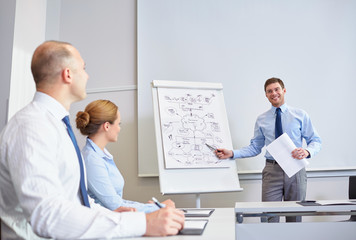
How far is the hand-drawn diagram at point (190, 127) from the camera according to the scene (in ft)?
10.3

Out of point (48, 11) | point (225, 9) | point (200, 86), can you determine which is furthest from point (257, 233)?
point (48, 11)

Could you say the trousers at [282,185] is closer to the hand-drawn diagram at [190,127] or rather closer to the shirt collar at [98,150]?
the hand-drawn diagram at [190,127]

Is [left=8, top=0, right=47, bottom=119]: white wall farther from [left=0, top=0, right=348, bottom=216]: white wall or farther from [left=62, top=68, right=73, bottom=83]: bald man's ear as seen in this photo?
[left=62, top=68, right=73, bottom=83]: bald man's ear

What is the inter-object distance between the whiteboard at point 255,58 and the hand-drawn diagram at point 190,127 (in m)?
0.33

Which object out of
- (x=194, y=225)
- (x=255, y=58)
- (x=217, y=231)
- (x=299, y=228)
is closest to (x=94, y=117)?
(x=194, y=225)

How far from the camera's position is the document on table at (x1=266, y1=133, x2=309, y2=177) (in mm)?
2773

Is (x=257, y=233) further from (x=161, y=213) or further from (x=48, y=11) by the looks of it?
(x=48, y=11)

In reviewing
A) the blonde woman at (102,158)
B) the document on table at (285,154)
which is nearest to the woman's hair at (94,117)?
the blonde woman at (102,158)

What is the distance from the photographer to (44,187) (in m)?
0.93

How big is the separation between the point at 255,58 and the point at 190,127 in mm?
1101

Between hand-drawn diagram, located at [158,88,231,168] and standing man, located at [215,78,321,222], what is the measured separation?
153mm

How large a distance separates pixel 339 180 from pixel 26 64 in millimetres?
3282

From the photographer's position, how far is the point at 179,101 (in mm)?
3334

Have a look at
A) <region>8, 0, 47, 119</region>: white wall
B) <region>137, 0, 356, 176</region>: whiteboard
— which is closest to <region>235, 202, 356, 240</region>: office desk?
<region>137, 0, 356, 176</region>: whiteboard
